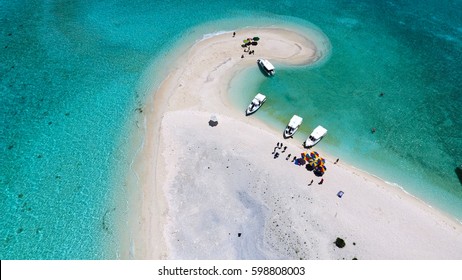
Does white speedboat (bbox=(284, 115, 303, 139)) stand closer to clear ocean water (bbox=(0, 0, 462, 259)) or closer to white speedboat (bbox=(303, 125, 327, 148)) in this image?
clear ocean water (bbox=(0, 0, 462, 259))

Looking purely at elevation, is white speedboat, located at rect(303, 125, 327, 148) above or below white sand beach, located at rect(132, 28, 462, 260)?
above

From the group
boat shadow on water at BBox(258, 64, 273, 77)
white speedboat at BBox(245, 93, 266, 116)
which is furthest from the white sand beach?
boat shadow on water at BBox(258, 64, 273, 77)

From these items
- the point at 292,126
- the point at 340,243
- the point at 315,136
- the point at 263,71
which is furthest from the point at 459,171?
the point at 263,71

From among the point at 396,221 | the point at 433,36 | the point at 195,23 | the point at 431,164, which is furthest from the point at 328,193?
the point at 433,36

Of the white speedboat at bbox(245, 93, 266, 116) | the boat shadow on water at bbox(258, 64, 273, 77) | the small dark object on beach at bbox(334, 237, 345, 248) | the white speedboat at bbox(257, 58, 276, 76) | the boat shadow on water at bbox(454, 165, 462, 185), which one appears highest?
the white speedboat at bbox(257, 58, 276, 76)

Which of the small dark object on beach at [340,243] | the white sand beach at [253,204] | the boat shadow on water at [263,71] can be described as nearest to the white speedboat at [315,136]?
the white sand beach at [253,204]
